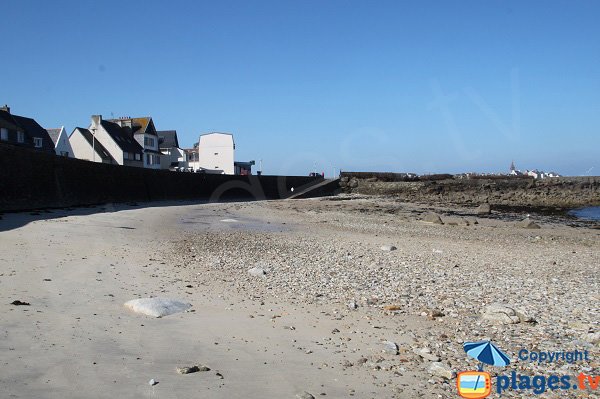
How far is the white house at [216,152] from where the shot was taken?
69500 mm

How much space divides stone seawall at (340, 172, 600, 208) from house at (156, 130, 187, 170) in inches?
1124

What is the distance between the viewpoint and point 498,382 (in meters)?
4.54

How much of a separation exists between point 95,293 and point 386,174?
64.6 meters

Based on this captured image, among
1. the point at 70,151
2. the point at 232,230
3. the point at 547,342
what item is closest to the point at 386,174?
the point at 70,151

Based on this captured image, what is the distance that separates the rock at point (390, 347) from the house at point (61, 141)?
50.6 metres

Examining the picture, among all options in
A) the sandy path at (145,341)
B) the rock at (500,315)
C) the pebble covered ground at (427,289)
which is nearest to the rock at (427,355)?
the pebble covered ground at (427,289)

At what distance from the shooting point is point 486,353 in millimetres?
5176

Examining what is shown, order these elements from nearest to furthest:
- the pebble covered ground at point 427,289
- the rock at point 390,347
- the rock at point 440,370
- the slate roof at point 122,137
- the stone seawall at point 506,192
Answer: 1. the rock at point 440,370
2. the pebble covered ground at point 427,289
3. the rock at point 390,347
4. the stone seawall at point 506,192
5. the slate roof at point 122,137

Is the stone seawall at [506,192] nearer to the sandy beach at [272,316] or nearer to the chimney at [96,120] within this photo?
the chimney at [96,120]

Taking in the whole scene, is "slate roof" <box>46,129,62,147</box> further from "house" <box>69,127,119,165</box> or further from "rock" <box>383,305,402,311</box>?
"rock" <box>383,305,402,311</box>

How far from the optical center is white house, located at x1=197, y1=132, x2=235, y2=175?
69.5 m

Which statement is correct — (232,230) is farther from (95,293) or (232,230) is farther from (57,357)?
(57,357)

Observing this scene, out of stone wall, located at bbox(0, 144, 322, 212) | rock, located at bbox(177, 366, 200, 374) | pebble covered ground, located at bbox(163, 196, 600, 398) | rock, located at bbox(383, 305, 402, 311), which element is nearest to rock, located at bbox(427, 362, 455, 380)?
pebble covered ground, located at bbox(163, 196, 600, 398)

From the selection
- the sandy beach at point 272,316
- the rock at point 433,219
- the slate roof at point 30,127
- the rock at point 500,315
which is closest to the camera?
the sandy beach at point 272,316
